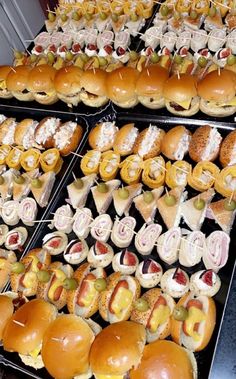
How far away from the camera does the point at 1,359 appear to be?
2.61 meters

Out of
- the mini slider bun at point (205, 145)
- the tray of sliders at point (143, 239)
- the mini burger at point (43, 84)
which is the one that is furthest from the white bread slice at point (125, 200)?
the mini burger at point (43, 84)

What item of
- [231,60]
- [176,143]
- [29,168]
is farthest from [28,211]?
[231,60]

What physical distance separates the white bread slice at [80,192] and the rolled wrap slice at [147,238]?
1.88ft

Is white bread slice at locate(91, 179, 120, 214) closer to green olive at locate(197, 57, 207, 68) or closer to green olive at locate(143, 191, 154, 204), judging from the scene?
green olive at locate(143, 191, 154, 204)

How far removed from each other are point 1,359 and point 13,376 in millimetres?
131

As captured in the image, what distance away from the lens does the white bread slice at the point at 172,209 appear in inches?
111

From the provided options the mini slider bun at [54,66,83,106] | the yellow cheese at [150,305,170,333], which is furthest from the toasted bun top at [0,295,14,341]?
the mini slider bun at [54,66,83,106]

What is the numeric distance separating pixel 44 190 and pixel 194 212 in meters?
1.24

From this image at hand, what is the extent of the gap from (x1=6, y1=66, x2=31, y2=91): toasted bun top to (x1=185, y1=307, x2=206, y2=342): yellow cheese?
8.75 feet

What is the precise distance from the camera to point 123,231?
113 inches

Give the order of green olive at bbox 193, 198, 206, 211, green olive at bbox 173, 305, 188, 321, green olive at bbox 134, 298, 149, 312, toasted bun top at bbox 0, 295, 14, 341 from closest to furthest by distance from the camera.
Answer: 1. green olive at bbox 173, 305, 188, 321
2. green olive at bbox 134, 298, 149, 312
3. toasted bun top at bbox 0, 295, 14, 341
4. green olive at bbox 193, 198, 206, 211

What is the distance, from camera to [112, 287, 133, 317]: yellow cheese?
249 centimetres

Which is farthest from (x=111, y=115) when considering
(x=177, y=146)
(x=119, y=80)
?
(x=177, y=146)

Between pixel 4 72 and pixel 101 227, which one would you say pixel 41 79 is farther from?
pixel 101 227
